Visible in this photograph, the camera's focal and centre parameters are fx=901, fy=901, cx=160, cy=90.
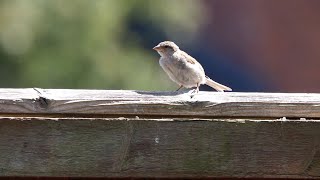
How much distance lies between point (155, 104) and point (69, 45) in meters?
6.92

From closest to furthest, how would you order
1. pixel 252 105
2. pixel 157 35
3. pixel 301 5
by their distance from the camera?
pixel 252 105 < pixel 157 35 < pixel 301 5

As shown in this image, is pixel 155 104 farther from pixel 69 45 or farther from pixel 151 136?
pixel 69 45

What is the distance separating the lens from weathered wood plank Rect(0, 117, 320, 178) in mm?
1822

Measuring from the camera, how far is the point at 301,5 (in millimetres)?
13945

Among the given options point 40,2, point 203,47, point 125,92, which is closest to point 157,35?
point 203,47

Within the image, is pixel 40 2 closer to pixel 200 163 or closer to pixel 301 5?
pixel 301 5

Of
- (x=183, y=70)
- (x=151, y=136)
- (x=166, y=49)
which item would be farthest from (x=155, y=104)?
(x=166, y=49)

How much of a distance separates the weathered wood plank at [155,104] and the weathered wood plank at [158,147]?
50 mm

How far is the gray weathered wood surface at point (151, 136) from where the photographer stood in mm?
1828

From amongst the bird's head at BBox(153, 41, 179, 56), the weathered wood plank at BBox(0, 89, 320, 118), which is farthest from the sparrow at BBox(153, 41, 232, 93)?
the weathered wood plank at BBox(0, 89, 320, 118)

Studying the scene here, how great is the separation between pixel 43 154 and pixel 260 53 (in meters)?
12.5

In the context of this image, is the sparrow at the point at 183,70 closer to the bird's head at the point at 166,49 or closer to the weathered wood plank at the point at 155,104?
the bird's head at the point at 166,49

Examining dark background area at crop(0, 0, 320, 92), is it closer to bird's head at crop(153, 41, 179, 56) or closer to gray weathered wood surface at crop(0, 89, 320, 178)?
bird's head at crop(153, 41, 179, 56)

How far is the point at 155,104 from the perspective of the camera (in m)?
1.93
